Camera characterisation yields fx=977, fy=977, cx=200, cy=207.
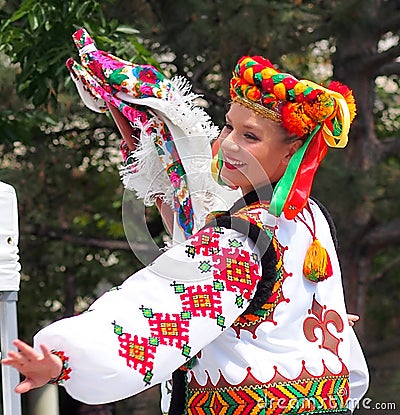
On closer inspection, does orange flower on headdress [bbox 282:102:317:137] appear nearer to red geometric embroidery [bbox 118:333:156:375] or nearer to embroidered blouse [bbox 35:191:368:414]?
embroidered blouse [bbox 35:191:368:414]

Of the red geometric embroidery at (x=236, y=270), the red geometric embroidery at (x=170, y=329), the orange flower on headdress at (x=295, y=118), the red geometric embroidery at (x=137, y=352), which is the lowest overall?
the red geometric embroidery at (x=137, y=352)

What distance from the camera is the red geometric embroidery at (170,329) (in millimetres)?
1481

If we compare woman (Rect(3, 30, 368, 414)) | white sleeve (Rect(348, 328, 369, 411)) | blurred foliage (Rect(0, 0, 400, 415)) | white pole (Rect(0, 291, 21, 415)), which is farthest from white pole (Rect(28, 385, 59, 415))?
white pole (Rect(0, 291, 21, 415))

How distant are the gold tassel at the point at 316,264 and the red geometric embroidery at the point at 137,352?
327mm

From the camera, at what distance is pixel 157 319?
4.87 ft

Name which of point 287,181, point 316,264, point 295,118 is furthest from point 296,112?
point 316,264

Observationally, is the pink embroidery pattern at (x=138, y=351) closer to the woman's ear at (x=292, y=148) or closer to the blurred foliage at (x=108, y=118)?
the woman's ear at (x=292, y=148)

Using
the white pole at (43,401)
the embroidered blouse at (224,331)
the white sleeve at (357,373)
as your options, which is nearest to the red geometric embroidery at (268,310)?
the embroidered blouse at (224,331)

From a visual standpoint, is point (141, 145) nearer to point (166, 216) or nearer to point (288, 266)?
point (166, 216)

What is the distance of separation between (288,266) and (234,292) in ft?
0.52

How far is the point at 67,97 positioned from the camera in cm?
367

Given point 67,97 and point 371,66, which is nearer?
point 67,97

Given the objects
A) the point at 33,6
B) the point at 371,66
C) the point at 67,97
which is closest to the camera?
the point at 33,6

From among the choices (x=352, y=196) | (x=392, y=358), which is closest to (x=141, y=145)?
(x=352, y=196)
